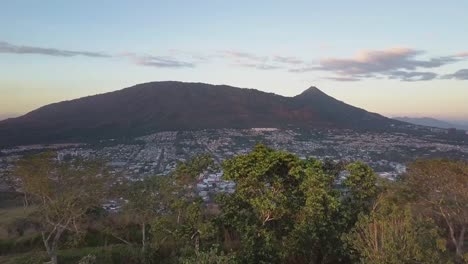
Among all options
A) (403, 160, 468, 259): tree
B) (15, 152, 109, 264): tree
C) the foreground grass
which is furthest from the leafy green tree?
→ (403, 160, 468, 259): tree

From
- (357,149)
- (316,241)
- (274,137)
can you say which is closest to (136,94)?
(274,137)

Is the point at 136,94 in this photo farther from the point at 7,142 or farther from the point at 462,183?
the point at 462,183

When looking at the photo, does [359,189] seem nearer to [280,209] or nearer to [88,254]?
[280,209]

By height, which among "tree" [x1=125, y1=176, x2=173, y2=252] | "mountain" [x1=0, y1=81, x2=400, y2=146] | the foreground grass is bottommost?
the foreground grass

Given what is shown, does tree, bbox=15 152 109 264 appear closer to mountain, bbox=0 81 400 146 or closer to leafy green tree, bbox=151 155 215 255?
leafy green tree, bbox=151 155 215 255

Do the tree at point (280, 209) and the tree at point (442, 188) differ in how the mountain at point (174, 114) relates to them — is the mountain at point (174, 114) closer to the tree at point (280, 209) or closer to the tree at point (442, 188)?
the tree at point (442, 188)

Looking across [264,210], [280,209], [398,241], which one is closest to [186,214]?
[264,210]

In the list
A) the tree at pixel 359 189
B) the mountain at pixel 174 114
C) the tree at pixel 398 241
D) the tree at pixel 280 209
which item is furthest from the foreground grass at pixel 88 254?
the mountain at pixel 174 114
